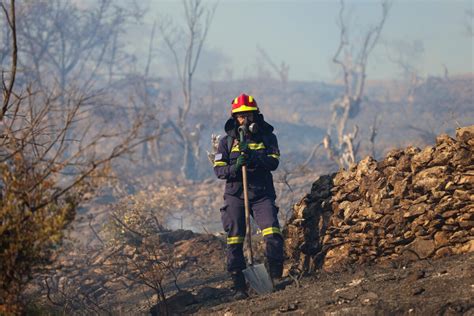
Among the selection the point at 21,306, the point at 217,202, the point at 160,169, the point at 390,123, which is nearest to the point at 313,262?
the point at 21,306

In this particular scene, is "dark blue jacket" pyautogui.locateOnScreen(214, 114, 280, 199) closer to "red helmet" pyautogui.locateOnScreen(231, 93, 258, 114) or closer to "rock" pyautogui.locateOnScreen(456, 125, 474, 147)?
"red helmet" pyautogui.locateOnScreen(231, 93, 258, 114)

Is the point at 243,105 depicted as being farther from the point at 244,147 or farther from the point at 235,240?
the point at 235,240

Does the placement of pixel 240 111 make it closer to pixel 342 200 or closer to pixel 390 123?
pixel 342 200

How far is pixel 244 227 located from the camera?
7.04m

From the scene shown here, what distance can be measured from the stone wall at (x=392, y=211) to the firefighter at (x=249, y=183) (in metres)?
0.68

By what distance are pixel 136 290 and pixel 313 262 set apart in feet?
9.48

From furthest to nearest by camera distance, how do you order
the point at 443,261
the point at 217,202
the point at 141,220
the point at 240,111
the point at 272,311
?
the point at 217,202 < the point at 141,220 < the point at 240,111 < the point at 443,261 < the point at 272,311

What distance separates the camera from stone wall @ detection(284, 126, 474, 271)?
6246 mm

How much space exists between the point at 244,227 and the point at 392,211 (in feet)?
5.31

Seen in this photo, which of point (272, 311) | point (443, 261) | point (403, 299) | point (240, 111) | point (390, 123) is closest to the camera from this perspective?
point (403, 299)

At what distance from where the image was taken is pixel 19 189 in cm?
418

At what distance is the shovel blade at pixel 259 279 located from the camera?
654 cm

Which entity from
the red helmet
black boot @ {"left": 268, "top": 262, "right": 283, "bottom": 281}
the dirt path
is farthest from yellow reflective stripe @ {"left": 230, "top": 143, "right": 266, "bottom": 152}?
the dirt path

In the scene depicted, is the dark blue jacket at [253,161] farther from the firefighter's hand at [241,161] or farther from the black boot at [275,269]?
the black boot at [275,269]
